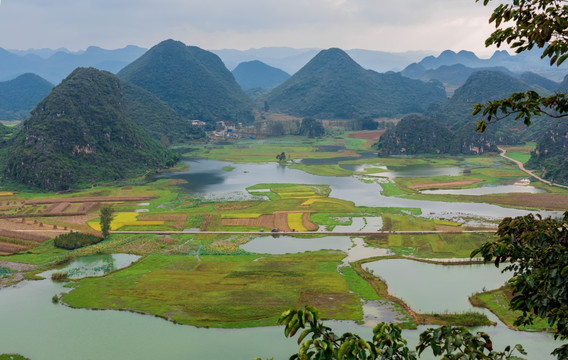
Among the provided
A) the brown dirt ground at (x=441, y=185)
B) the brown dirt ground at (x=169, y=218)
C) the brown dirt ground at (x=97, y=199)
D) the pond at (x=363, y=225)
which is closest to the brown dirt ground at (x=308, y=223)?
the pond at (x=363, y=225)

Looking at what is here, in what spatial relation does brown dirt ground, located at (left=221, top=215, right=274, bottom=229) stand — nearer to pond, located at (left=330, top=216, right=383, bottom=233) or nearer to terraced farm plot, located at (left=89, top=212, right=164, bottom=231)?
pond, located at (left=330, top=216, right=383, bottom=233)

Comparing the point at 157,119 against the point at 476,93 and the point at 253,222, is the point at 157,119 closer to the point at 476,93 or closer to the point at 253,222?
the point at 253,222

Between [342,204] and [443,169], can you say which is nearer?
[342,204]

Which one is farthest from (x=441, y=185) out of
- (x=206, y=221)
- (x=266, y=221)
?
(x=206, y=221)

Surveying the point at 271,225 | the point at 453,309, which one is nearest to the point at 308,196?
the point at 271,225

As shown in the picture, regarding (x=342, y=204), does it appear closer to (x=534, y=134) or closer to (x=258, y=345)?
(x=258, y=345)

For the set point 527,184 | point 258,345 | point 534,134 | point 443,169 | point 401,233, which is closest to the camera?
point 258,345

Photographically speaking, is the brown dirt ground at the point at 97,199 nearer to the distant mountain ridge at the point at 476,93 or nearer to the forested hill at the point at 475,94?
Answer: the forested hill at the point at 475,94

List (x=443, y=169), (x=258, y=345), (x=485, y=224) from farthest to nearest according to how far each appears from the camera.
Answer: (x=443, y=169), (x=485, y=224), (x=258, y=345)
